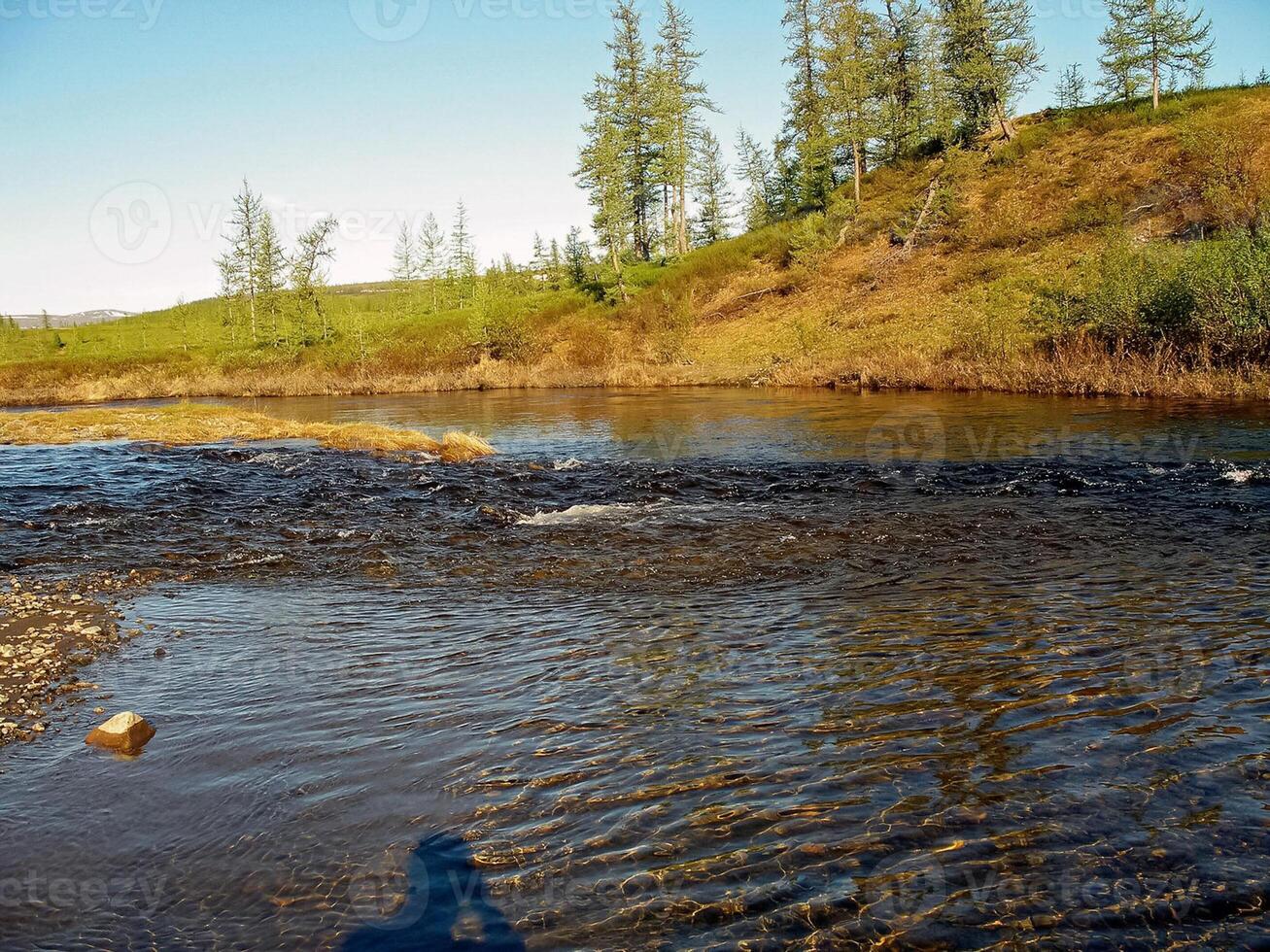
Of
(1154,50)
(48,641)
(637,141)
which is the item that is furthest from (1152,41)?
(48,641)

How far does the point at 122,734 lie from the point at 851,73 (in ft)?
211

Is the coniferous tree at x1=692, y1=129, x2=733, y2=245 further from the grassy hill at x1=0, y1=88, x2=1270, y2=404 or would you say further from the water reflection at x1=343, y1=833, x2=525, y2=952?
the water reflection at x1=343, y1=833, x2=525, y2=952

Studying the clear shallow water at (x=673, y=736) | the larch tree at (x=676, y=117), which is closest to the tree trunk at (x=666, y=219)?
the larch tree at (x=676, y=117)

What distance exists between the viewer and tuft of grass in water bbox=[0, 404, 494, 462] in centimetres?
2062

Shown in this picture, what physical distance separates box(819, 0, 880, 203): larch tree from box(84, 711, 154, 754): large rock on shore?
198 feet

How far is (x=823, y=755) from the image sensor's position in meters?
4.73

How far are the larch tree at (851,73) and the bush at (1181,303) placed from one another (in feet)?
112

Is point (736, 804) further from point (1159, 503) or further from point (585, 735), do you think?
point (1159, 503)

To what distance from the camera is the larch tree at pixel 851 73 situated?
58688 mm

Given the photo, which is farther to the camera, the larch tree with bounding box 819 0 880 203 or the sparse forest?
the larch tree with bounding box 819 0 880 203

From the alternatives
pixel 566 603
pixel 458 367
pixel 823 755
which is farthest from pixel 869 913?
pixel 458 367

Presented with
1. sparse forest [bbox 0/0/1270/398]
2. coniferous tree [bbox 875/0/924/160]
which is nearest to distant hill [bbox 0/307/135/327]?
sparse forest [bbox 0/0/1270/398]

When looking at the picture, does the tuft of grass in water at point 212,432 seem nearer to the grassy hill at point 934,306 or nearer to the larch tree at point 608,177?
the grassy hill at point 934,306

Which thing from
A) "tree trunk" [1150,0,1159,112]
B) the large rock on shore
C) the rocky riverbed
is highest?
"tree trunk" [1150,0,1159,112]
